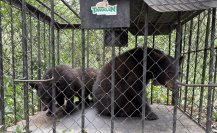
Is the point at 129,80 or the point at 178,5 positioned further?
the point at 129,80

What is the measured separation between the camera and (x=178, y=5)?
126 inches

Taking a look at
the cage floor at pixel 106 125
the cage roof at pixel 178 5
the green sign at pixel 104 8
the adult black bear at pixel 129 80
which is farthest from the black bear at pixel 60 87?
the cage roof at pixel 178 5

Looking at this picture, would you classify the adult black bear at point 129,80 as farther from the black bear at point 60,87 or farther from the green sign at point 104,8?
the green sign at point 104,8

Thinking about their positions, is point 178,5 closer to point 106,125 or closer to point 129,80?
point 129,80

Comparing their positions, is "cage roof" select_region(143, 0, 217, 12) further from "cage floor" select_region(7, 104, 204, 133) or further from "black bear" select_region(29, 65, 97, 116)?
"black bear" select_region(29, 65, 97, 116)

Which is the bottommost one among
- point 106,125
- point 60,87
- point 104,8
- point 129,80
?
point 106,125

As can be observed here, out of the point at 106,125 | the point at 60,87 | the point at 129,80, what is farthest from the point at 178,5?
the point at 60,87

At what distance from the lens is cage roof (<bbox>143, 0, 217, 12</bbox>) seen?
3172 mm

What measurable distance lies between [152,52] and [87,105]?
2102 millimetres

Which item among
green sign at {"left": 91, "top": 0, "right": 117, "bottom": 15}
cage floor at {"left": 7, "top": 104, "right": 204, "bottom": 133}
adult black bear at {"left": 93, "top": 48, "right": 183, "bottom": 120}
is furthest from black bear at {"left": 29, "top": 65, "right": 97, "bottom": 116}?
green sign at {"left": 91, "top": 0, "right": 117, "bottom": 15}

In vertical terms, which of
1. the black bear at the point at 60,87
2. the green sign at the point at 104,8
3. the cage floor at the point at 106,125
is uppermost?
the green sign at the point at 104,8

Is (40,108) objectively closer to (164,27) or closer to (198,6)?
(164,27)

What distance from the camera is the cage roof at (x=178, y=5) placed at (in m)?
3.17

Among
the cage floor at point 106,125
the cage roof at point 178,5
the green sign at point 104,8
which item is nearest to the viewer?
the cage roof at point 178,5
